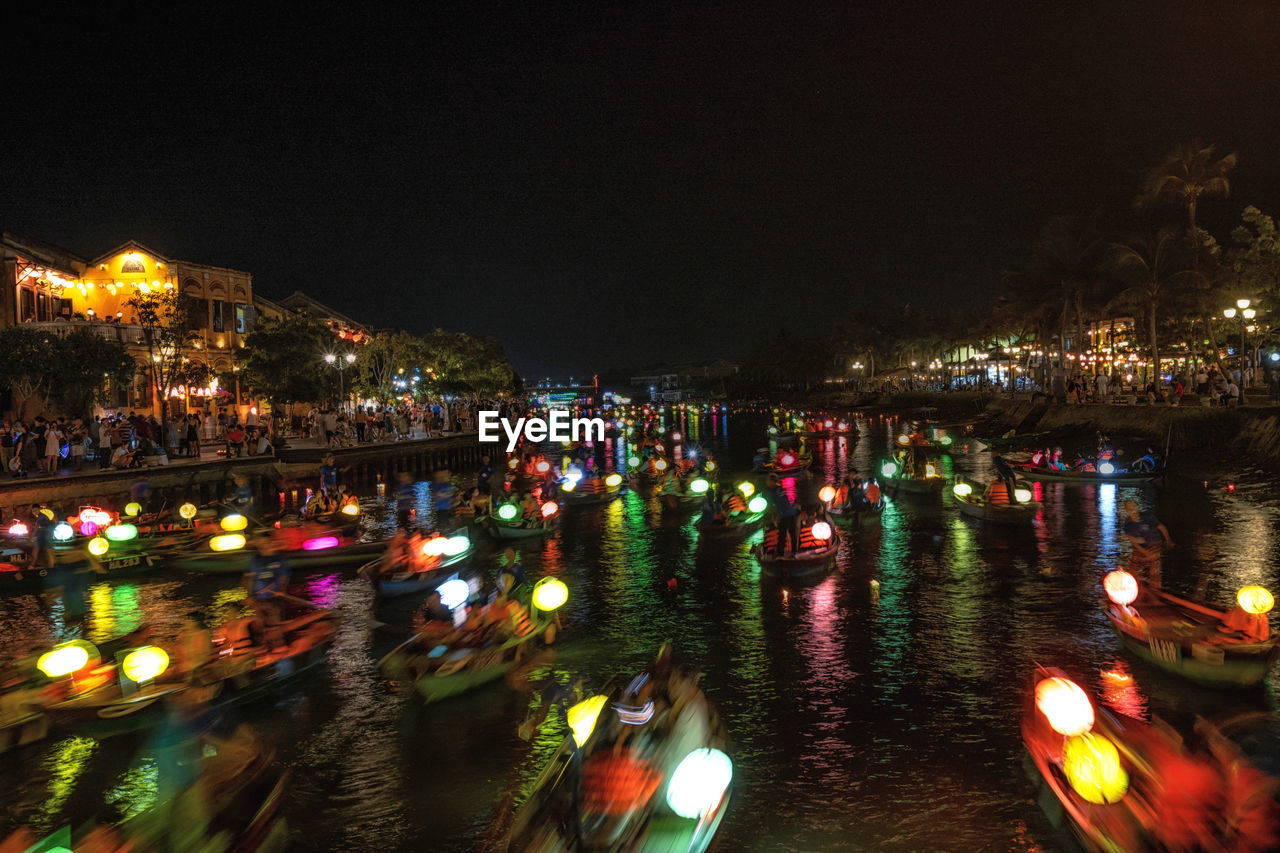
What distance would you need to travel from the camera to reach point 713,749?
9.88 metres

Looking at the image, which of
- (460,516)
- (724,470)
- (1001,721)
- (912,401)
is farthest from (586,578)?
(912,401)

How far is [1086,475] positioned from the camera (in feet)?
126

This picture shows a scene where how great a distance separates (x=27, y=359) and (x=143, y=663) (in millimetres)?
29167

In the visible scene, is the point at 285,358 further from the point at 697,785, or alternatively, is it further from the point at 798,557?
the point at 697,785

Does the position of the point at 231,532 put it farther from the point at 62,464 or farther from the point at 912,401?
the point at 912,401

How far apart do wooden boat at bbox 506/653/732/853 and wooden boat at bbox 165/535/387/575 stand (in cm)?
1743

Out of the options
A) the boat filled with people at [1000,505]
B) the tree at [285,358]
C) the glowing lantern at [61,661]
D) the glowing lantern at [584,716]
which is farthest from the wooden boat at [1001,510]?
the tree at [285,358]

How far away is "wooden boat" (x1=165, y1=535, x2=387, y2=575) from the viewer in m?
24.7

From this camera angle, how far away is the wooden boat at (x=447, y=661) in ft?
46.3

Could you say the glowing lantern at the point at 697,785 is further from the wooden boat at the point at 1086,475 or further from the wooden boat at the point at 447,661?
the wooden boat at the point at 1086,475

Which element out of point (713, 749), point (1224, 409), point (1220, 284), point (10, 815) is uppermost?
point (1220, 284)

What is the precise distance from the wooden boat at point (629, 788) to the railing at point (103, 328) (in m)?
42.6

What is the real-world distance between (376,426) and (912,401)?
74.6 m

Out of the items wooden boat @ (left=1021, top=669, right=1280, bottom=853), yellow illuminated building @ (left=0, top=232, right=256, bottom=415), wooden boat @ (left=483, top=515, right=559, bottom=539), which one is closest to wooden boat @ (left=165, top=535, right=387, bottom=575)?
wooden boat @ (left=483, top=515, right=559, bottom=539)
